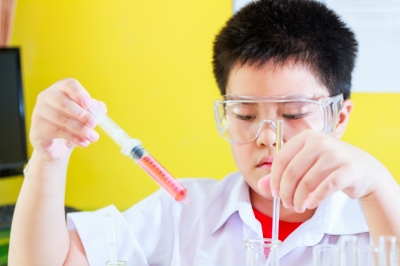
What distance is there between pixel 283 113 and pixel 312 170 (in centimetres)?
33

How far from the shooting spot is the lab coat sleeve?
1.14 m

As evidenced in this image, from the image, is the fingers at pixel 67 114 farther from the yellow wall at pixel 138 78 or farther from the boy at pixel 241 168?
the yellow wall at pixel 138 78

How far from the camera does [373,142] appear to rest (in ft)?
5.51

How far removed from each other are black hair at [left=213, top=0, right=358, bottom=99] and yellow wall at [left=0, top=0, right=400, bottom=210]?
0.51 metres

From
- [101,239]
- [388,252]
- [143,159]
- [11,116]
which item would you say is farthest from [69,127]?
[11,116]

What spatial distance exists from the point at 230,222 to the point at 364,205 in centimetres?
38

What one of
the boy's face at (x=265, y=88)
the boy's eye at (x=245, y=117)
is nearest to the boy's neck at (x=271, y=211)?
the boy's face at (x=265, y=88)

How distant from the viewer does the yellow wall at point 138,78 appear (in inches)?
73.3

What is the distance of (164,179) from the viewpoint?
2.72ft

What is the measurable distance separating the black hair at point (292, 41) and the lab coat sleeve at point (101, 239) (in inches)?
14.9

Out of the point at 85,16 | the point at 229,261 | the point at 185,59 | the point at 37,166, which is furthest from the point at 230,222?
the point at 85,16

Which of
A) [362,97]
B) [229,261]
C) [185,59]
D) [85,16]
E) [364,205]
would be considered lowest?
[229,261]

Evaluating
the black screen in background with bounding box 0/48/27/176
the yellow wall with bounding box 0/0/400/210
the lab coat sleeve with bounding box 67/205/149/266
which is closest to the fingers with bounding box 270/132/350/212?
the lab coat sleeve with bounding box 67/205/149/266

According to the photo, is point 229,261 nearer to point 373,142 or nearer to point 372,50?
point 373,142
